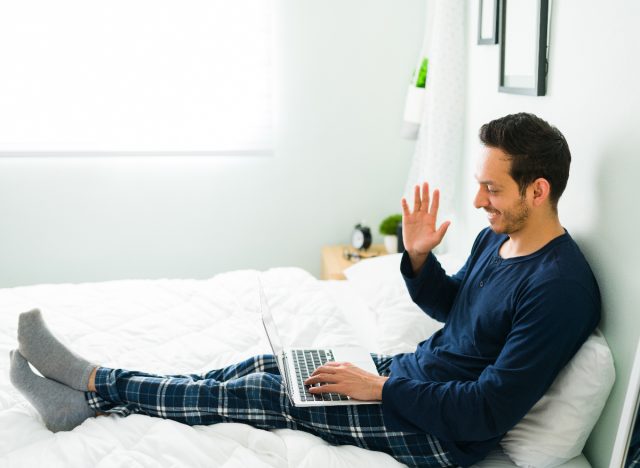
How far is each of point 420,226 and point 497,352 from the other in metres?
0.42

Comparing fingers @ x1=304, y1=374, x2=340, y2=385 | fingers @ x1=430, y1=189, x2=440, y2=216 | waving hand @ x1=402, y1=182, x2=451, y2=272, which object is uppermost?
fingers @ x1=430, y1=189, x2=440, y2=216

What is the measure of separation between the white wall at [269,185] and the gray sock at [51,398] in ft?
5.18

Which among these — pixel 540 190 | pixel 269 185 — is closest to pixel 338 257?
pixel 269 185

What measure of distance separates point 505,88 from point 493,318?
0.85 m

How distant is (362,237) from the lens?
295cm

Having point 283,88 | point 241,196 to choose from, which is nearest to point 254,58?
point 283,88

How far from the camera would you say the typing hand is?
1363mm

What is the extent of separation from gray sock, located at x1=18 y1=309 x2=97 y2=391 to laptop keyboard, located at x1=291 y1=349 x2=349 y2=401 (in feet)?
1.65

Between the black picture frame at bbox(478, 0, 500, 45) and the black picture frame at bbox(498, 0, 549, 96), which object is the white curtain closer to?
the black picture frame at bbox(478, 0, 500, 45)

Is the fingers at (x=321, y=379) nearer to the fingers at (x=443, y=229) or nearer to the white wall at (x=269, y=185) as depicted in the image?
the fingers at (x=443, y=229)

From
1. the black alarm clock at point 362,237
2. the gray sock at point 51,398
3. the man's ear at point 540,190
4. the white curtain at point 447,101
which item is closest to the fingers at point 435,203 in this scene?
the man's ear at point 540,190

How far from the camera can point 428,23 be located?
2.82 metres

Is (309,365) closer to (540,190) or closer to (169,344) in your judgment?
(169,344)

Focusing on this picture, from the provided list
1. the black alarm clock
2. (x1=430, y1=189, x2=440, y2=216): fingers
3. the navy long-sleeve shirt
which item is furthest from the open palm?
the black alarm clock
